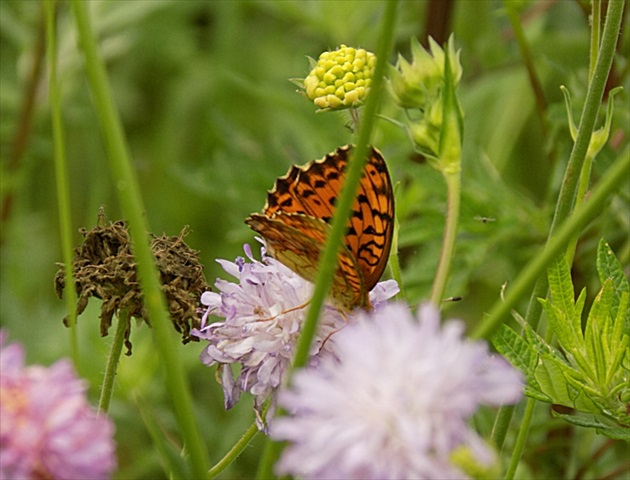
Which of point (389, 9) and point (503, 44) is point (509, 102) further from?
point (389, 9)

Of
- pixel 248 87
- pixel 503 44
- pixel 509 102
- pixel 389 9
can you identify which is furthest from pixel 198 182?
pixel 389 9

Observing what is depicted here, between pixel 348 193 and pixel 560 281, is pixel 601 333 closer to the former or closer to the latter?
pixel 560 281

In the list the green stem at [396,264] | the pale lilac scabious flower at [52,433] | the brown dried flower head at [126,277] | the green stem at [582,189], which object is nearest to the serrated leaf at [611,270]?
the green stem at [582,189]

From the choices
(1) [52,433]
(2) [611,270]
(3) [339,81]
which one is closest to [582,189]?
(2) [611,270]

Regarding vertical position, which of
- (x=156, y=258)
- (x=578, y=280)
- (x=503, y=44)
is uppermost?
(x=156, y=258)

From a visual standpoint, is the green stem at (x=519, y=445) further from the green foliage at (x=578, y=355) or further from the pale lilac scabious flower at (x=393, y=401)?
the pale lilac scabious flower at (x=393, y=401)

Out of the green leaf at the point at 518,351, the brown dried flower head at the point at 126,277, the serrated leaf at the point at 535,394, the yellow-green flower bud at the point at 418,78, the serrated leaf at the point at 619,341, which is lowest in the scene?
the serrated leaf at the point at 535,394

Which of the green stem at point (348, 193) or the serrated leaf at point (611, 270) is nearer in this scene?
the green stem at point (348, 193)
